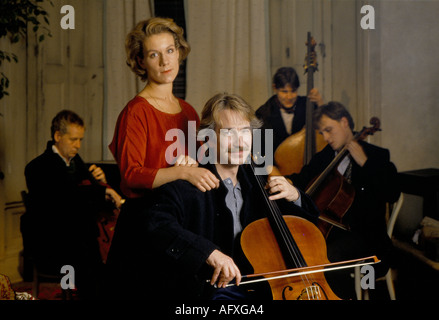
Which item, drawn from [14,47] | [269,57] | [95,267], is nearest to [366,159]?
[269,57]

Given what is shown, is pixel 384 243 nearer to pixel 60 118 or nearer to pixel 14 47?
pixel 60 118

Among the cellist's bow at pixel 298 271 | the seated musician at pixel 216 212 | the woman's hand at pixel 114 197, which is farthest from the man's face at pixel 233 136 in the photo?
the woman's hand at pixel 114 197

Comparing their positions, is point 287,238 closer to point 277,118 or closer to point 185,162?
point 185,162

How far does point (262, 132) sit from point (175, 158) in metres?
0.75

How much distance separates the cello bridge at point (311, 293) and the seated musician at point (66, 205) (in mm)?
1398

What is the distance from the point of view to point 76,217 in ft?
10.4

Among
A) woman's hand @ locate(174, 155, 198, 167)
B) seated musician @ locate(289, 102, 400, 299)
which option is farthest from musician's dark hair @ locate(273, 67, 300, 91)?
woman's hand @ locate(174, 155, 198, 167)

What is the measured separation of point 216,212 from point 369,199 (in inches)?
47.5

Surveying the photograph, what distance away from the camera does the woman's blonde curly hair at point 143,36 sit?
255 cm

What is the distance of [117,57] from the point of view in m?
3.12

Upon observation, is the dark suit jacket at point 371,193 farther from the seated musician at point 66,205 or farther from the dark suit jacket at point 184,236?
the seated musician at point 66,205

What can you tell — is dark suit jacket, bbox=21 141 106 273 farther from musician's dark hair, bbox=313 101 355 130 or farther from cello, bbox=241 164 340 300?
musician's dark hair, bbox=313 101 355 130

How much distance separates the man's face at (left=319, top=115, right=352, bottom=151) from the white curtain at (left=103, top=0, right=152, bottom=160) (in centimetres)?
123
